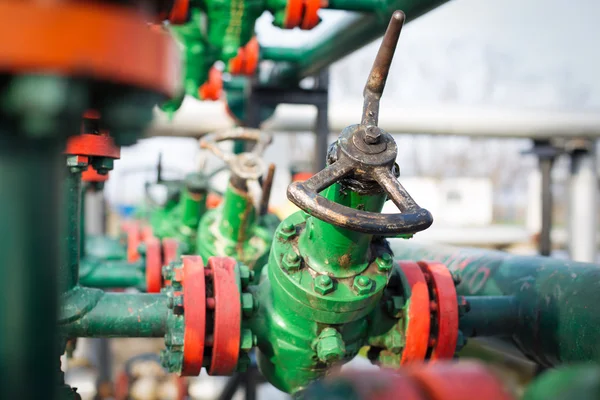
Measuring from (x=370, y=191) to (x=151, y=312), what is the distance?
549mm

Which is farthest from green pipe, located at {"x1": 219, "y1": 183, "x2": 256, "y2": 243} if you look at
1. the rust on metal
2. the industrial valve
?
the rust on metal

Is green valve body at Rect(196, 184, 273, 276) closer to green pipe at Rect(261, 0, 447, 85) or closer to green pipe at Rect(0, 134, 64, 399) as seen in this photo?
green pipe at Rect(261, 0, 447, 85)

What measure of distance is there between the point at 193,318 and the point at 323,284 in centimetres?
26

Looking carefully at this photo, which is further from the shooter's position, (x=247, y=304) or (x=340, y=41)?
(x=340, y=41)

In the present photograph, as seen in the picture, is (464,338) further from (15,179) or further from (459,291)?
(15,179)

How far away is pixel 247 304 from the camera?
1.21 metres

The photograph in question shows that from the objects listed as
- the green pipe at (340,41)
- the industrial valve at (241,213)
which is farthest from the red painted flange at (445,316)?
the industrial valve at (241,213)

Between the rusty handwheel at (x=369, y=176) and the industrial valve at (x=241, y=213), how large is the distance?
92 cm

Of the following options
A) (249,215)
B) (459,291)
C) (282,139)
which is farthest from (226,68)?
(282,139)

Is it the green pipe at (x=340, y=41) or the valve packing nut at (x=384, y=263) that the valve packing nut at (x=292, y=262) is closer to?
the valve packing nut at (x=384, y=263)

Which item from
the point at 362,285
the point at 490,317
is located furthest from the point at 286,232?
the point at 490,317

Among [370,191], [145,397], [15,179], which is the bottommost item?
[145,397]

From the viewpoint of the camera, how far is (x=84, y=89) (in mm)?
387

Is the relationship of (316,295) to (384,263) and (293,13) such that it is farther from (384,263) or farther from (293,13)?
(293,13)
